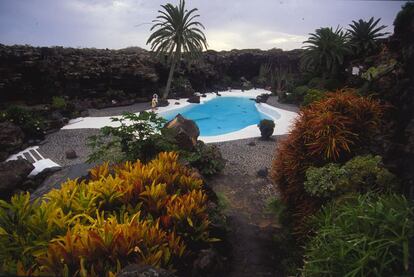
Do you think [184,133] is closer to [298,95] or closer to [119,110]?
[119,110]

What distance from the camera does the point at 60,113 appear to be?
1284cm

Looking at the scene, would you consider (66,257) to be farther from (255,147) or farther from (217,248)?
(255,147)

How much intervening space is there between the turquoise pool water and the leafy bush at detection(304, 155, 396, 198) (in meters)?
10.5

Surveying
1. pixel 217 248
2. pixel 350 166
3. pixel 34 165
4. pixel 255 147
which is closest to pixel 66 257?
pixel 217 248

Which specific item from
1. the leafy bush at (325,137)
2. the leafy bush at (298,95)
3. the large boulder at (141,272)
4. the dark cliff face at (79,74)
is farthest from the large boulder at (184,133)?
the leafy bush at (298,95)

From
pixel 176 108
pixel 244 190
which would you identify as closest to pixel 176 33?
pixel 176 108

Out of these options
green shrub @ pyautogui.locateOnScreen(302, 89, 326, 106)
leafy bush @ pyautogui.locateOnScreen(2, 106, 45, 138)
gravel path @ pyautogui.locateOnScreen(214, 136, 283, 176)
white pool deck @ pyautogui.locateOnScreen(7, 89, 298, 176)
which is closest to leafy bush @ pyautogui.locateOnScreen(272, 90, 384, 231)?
white pool deck @ pyautogui.locateOnScreen(7, 89, 298, 176)

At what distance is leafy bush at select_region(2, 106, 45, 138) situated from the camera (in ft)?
31.9

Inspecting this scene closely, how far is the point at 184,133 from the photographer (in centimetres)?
789

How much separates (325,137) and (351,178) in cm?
74

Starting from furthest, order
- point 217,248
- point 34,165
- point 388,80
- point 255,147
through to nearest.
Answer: point 255,147 → point 34,165 → point 388,80 → point 217,248

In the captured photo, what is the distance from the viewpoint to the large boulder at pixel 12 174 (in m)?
6.06

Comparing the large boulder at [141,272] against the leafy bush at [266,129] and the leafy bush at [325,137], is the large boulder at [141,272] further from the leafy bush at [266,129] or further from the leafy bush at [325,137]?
the leafy bush at [266,129]

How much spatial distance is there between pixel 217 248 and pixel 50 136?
932cm
